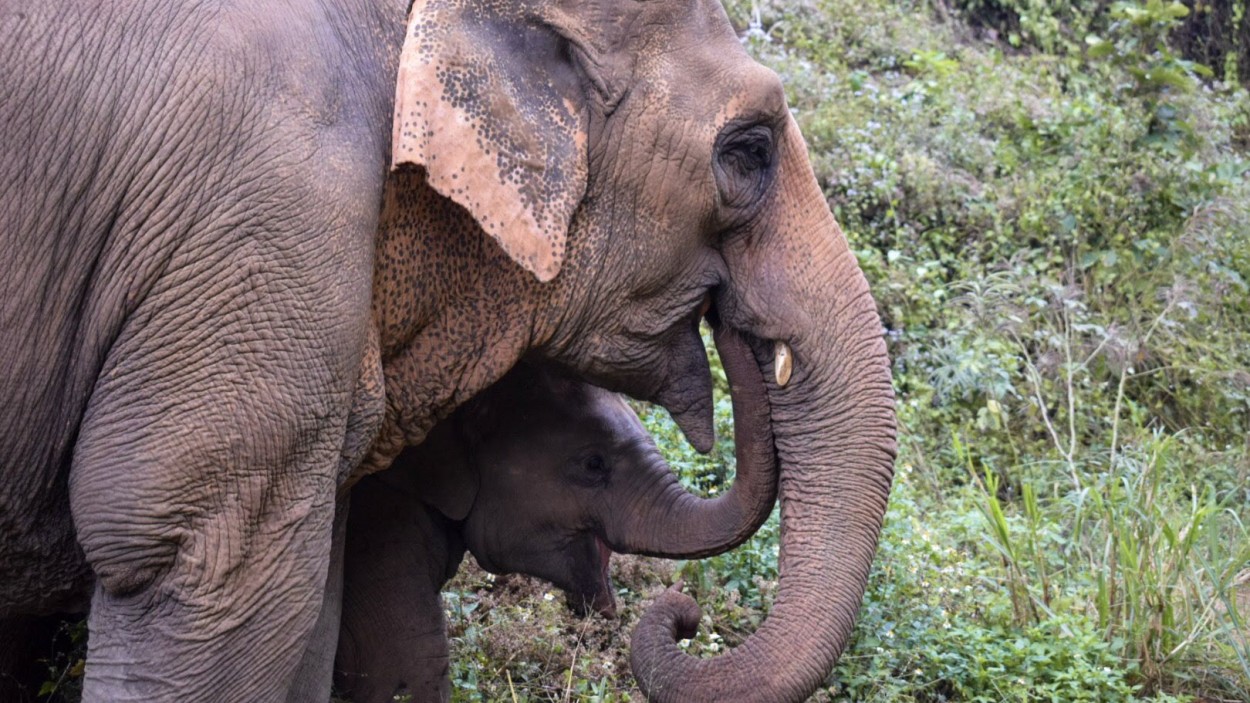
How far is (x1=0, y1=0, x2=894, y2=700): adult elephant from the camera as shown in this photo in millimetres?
3027

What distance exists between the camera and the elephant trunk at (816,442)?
3.72 m

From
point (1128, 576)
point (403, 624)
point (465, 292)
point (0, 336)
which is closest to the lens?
point (0, 336)

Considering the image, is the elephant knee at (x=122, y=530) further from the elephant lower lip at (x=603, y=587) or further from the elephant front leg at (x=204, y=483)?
the elephant lower lip at (x=603, y=587)

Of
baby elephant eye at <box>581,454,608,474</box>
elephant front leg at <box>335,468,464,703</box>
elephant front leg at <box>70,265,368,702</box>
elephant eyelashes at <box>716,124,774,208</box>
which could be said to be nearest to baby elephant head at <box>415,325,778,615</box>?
baby elephant eye at <box>581,454,608,474</box>

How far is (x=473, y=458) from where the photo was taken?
4.48m

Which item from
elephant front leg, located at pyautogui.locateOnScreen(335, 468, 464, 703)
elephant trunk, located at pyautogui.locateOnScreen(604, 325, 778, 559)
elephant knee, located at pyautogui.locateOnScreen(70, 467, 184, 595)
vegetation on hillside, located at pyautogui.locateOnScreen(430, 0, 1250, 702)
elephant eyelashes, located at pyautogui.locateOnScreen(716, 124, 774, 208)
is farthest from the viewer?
vegetation on hillside, located at pyautogui.locateOnScreen(430, 0, 1250, 702)

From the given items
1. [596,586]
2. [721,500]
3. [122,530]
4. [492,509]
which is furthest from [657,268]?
[122,530]

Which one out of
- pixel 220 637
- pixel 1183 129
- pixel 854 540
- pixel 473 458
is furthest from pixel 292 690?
pixel 1183 129

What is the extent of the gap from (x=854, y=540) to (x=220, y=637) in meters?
1.46

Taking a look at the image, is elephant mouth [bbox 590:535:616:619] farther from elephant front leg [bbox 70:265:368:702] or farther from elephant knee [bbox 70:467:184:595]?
elephant knee [bbox 70:467:184:595]

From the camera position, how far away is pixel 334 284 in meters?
3.15

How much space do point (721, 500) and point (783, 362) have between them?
0.57m

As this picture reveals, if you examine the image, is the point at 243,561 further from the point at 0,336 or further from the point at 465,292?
the point at 465,292

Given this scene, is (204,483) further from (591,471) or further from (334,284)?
(591,471)
